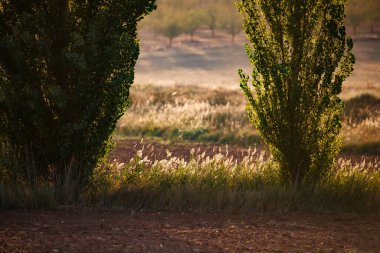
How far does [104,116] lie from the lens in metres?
8.67

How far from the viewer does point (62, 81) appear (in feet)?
28.5

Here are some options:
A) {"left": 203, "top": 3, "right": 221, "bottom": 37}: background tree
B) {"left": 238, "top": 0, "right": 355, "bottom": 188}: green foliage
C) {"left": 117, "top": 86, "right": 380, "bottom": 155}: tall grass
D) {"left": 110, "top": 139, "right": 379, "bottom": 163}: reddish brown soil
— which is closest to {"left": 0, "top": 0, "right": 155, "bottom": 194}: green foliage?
{"left": 238, "top": 0, "right": 355, "bottom": 188}: green foliage

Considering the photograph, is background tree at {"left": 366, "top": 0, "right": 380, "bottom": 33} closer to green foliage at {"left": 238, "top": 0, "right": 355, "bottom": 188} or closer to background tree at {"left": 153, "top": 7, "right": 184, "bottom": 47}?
background tree at {"left": 153, "top": 7, "right": 184, "bottom": 47}

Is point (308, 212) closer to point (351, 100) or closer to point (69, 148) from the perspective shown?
point (69, 148)

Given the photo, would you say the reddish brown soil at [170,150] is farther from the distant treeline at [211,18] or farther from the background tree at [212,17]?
the background tree at [212,17]

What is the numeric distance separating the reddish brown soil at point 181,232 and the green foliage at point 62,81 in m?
1.09

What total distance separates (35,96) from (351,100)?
17.3m

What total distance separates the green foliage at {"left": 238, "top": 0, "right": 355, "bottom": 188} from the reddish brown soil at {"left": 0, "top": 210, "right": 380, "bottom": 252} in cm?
151

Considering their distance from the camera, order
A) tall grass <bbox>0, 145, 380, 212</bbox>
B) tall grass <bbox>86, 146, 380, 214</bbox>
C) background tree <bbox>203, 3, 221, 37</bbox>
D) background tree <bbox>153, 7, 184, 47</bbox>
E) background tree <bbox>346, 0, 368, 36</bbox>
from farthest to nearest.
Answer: background tree <bbox>203, 3, 221, 37</bbox> < background tree <bbox>153, 7, 184, 47</bbox> < background tree <bbox>346, 0, 368, 36</bbox> < tall grass <bbox>86, 146, 380, 214</bbox> < tall grass <bbox>0, 145, 380, 212</bbox>

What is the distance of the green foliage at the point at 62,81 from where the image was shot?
8367 mm

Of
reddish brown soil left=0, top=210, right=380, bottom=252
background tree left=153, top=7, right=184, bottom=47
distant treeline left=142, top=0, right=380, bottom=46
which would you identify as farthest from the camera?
background tree left=153, top=7, right=184, bottom=47

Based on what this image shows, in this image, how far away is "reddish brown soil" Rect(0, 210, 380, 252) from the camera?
6336 millimetres

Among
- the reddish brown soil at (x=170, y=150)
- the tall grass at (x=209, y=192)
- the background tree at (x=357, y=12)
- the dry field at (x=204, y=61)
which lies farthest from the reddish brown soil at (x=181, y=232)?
the background tree at (x=357, y=12)

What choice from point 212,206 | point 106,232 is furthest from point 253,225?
point 106,232
